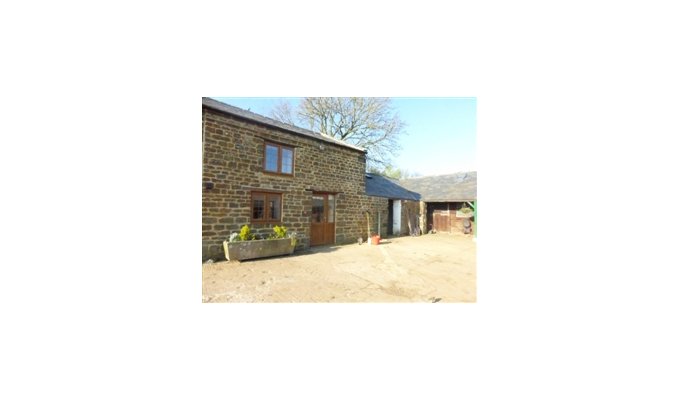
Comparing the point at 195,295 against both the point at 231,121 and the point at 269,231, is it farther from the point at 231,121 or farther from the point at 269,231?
the point at 231,121

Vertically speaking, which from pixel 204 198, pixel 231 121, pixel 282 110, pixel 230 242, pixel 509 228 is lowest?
pixel 230 242

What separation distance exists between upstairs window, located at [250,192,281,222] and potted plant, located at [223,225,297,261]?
382 millimetres

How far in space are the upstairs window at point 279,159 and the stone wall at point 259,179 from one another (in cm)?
12

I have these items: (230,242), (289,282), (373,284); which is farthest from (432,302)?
(230,242)

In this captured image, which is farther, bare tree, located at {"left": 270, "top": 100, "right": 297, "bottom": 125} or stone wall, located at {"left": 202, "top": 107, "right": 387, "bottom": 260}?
bare tree, located at {"left": 270, "top": 100, "right": 297, "bottom": 125}

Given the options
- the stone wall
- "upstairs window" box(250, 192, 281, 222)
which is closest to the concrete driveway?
the stone wall

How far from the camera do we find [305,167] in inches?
256

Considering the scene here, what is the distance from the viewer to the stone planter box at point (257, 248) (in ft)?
15.5

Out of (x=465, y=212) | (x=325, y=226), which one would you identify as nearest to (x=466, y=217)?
(x=465, y=212)

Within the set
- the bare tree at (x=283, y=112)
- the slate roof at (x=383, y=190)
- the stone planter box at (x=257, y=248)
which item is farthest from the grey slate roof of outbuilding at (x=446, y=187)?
the stone planter box at (x=257, y=248)

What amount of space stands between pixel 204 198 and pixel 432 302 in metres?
4.53

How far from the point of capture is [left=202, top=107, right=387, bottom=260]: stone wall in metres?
4.81

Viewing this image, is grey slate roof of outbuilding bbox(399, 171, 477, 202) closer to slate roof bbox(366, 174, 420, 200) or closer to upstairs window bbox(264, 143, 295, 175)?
slate roof bbox(366, 174, 420, 200)

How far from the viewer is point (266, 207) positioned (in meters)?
5.75
